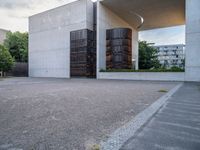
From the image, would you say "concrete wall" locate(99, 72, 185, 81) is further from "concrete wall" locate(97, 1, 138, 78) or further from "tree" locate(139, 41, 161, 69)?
"tree" locate(139, 41, 161, 69)

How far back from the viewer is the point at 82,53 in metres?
23.4

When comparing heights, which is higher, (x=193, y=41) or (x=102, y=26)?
(x=102, y=26)

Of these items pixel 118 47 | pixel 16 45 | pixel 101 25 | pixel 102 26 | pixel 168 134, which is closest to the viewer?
pixel 168 134

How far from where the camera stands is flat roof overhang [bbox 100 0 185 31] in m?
21.9

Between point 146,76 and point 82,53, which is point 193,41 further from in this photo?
point 82,53

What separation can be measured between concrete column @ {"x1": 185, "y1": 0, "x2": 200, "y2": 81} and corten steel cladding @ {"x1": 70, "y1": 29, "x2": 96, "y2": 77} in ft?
40.7

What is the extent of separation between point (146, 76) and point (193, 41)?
597 centimetres

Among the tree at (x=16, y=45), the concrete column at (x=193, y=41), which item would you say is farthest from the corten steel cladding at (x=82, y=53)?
the tree at (x=16, y=45)

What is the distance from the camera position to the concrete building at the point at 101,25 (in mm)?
16562

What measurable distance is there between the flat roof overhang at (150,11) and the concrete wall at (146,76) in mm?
9757

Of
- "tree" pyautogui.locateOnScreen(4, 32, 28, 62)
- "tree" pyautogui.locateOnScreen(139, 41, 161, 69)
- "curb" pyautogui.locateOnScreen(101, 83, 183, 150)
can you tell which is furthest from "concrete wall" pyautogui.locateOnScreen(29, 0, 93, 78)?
"curb" pyautogui.locateOnScreen(101, 83, 183, 150)

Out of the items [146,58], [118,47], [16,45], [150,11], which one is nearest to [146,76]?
[118,47]

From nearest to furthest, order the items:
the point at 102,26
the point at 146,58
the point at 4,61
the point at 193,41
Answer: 1. the point at 193,41
2. the point at 102,26
3. the point at 4,61
4. the point at 146,58

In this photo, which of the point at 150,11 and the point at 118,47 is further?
the point at 150,11
